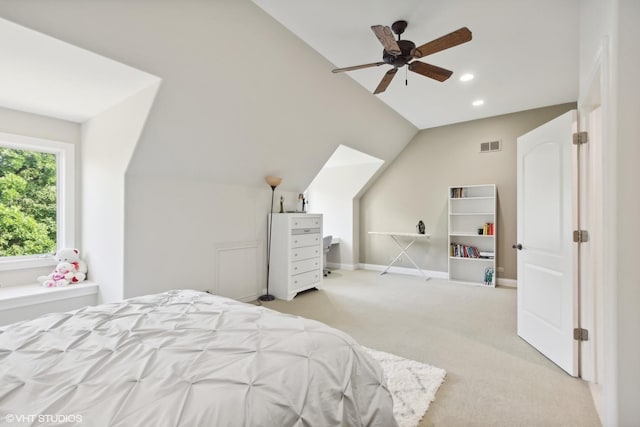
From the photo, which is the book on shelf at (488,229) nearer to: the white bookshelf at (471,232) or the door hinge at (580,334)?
the white bookshelf at (471,232)

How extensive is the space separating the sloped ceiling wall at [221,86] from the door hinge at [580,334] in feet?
10.5

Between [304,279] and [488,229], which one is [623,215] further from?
[488,229]

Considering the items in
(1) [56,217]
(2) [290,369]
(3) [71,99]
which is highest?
(3) [71,99]

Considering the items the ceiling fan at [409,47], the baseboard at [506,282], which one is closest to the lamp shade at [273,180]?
the ceiling fan at [409,47]

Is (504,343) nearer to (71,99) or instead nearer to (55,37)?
(55,37)

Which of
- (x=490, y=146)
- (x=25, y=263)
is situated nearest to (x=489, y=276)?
(x=490, y=146)

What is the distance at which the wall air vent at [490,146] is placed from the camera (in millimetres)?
4797

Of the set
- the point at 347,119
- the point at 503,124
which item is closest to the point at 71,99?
the point at 347,119

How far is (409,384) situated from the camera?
196 cm

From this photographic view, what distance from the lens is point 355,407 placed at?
3.59ft

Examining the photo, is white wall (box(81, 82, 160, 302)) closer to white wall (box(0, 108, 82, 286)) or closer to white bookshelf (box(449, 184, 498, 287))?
white wall (box(0, 108, 82, 286))

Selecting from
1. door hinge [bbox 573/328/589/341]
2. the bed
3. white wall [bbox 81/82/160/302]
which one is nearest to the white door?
door hinge [bbox 573/328/589/341]

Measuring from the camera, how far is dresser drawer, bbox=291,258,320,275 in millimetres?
4035

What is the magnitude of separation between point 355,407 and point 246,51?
2684mm
